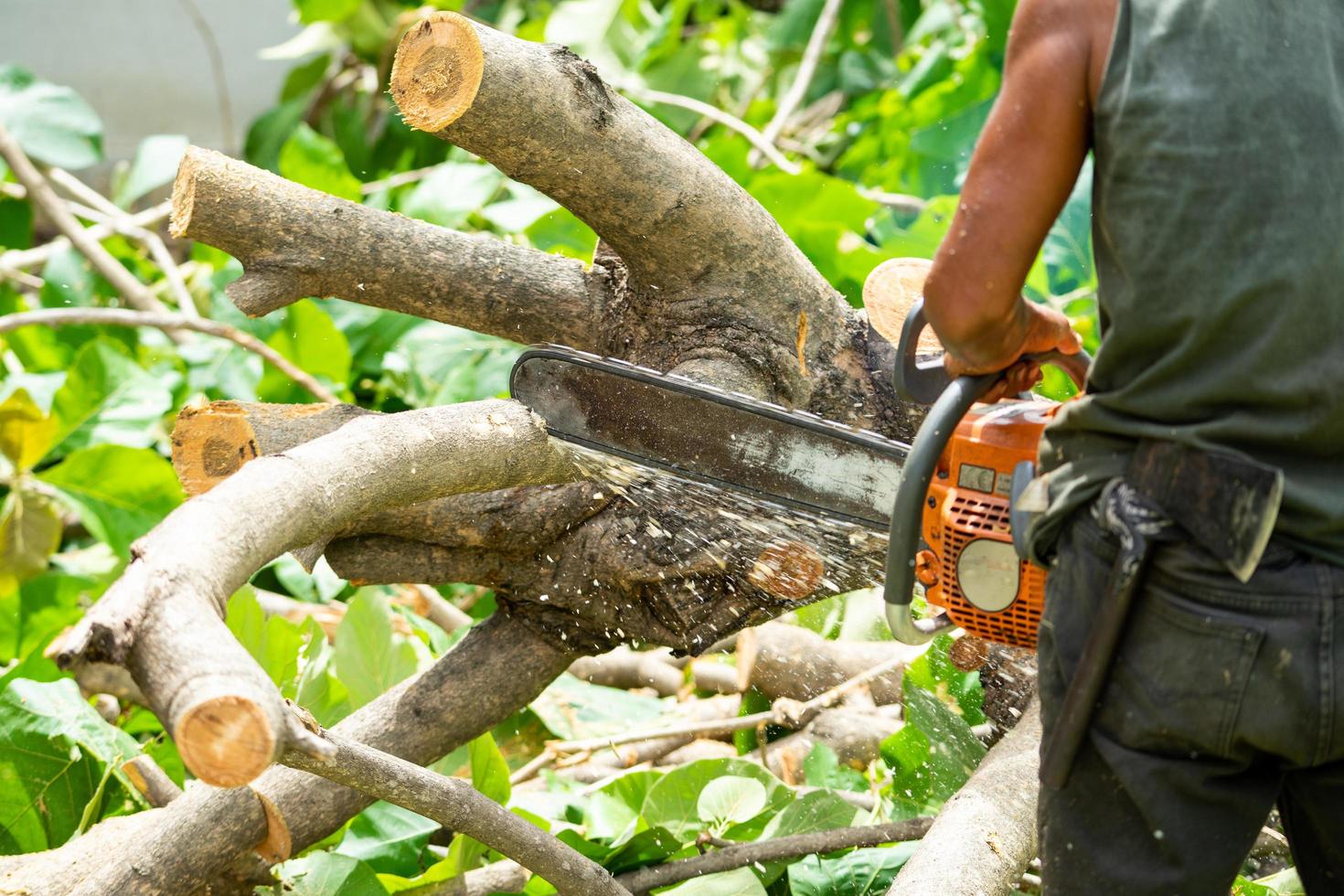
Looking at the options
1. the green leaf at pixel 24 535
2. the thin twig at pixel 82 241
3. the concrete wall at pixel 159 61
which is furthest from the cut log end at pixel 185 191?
the concrete wall at pixel 159 61

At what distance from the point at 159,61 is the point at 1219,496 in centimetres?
783

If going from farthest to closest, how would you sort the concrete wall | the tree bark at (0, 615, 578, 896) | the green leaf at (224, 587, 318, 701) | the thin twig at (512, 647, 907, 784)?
the concrete wall → the thin twig at (512, 647, 907, 784) → the green leaf at (224, 587, 318, 701) → the tree bark at (0, 615, 578, 896)

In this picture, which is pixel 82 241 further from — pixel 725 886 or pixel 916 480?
pixel 916 480

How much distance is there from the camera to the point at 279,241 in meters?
2.03

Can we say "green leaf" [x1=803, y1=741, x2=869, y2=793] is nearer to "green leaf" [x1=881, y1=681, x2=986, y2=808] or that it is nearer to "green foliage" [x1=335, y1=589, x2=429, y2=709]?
"green leaf" [x1=881, y1=681, x2=986, y2=808]

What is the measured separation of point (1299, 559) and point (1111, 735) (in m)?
0.25

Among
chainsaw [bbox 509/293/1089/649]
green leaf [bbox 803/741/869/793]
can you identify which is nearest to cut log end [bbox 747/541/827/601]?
chainsaw [bbox 509/293/1089/649]

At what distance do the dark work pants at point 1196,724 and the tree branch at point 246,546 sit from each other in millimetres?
769

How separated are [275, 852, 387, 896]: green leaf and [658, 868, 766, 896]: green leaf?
1.61ft

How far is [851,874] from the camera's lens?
2.12 meters

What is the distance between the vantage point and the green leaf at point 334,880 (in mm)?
2041

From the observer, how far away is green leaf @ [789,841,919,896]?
2.11 meters

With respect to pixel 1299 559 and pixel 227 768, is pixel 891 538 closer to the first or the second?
pixel 1299 559

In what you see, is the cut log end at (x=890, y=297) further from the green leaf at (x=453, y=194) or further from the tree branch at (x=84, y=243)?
the tree branch at (x=84, y=243)
